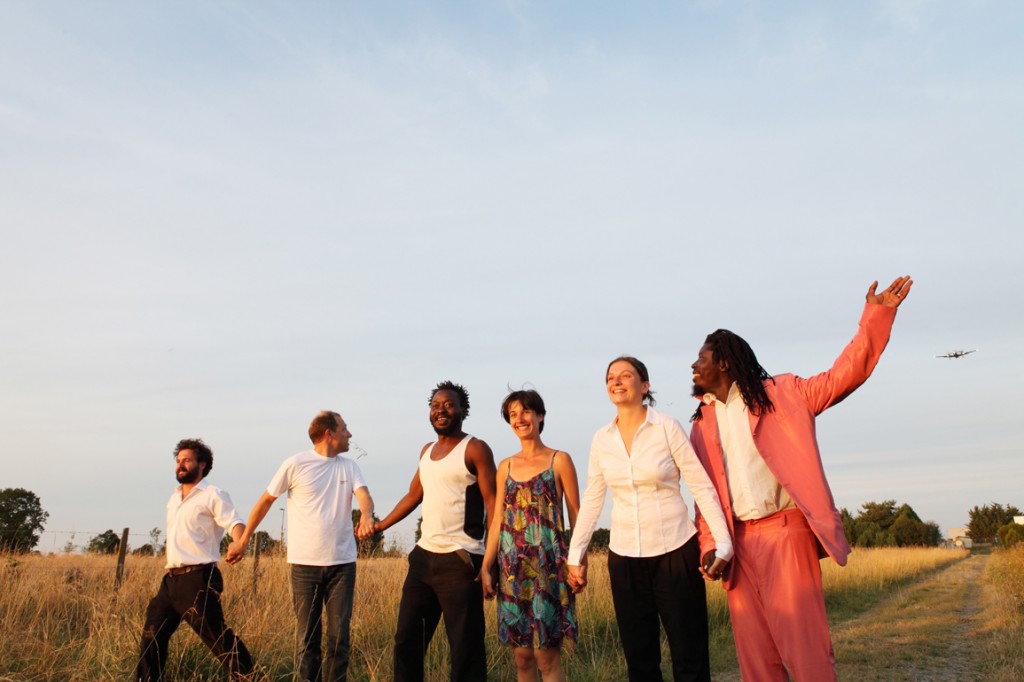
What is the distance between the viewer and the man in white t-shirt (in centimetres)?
551

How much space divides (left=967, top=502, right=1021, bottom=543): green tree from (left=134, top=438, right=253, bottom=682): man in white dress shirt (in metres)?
88.9

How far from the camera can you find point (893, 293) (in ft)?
12.8

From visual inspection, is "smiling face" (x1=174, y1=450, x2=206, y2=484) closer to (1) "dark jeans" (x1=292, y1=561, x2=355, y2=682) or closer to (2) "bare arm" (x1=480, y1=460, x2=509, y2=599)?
(1) "dark jeans" (x1=292, y1=561, x2=355, y2=682)

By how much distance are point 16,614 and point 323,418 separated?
434 centimetres

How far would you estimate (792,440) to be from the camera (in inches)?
154

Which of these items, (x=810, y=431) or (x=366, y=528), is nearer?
(x=810, y=431)

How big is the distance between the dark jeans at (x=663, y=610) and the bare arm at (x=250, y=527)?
2.66 m

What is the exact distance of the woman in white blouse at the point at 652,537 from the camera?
159 inches

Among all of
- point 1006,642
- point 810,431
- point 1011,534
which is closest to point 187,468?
point 810,431

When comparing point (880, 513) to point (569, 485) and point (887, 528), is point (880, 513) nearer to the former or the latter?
point (887, 528)

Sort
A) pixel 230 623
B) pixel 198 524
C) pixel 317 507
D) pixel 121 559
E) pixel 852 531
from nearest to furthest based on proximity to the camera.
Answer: pixel 317 507, pixel 198 524, pixel 230 623, pixel 121 559, pixel 852 531

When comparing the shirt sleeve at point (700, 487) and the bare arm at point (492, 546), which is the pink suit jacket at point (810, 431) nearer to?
the shirt sleeve at point (700, 487)

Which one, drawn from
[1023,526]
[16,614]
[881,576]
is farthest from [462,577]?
[1023,526]

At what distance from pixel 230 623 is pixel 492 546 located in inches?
144
